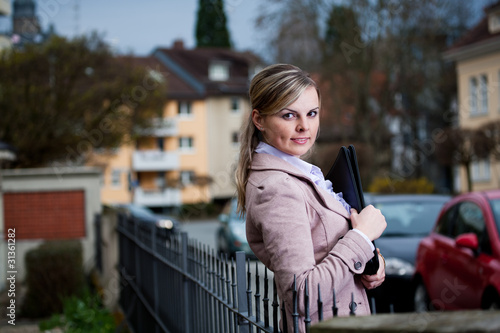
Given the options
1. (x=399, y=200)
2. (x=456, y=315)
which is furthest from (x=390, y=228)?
(x=456, y=315)

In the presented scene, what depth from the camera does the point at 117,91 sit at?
25.7 metres

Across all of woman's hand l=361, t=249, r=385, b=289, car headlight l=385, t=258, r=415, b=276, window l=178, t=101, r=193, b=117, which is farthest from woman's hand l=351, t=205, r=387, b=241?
window l=178, t=101, r=193, b=117

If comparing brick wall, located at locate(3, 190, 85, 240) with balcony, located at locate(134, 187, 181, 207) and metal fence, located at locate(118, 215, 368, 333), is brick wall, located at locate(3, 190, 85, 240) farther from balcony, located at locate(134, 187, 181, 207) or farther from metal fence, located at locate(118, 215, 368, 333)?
balcony, located at locate(134, 187, 181, 207)

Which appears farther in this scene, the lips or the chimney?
the chimney

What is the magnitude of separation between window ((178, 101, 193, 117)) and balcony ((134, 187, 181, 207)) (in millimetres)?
6111

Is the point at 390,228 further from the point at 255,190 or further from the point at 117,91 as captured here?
the point at 117,91

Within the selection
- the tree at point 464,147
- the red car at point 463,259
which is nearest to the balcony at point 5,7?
the red car at point 463,259

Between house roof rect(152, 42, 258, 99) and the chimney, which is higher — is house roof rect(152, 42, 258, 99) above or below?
below

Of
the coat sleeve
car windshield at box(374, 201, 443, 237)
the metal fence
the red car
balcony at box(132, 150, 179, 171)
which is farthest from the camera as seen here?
balcony at box(132, 150, 179, 171)

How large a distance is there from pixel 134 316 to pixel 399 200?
14.9 feet

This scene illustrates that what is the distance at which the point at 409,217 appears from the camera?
35.0 ft

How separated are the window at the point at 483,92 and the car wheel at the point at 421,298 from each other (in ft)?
94.4

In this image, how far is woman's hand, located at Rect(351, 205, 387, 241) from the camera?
240cm

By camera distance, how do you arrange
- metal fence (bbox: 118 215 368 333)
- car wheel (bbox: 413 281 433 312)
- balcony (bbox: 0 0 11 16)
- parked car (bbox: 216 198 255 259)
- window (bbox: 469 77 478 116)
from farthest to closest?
1. window (bbox: 469 77 478 116)
2. balcony (bbox: 0 0 11 16)
3. parked car (bbox: 216 198 255 259)
4. car wheel (bbox: 413 281 433 312)
5. metal fence (bbox: 118 215 368 333)
